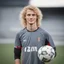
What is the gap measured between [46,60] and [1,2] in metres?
1.11

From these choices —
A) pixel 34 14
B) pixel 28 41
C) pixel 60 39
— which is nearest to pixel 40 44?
pixel 28 41

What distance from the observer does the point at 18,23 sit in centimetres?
326

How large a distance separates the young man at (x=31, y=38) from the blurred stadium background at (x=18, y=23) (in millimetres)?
588

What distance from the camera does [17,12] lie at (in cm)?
328

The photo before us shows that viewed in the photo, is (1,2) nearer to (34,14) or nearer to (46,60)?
(34,14)

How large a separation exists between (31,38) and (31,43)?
48 mm

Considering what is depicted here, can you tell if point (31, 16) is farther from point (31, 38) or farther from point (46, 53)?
point (46, 53)

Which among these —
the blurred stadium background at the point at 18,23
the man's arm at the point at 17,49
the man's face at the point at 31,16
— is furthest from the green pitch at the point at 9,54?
the man's face at the point at 31,16

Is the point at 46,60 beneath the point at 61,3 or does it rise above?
beneath

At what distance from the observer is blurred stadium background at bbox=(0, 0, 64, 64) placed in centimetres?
324

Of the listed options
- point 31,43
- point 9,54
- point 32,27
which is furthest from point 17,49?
point 9,54

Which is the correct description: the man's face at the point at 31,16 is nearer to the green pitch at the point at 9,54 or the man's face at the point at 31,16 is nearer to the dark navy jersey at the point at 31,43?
the dark navy jersey at the point at 31,43

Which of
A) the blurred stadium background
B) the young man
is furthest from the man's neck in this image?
the blurred stadium background

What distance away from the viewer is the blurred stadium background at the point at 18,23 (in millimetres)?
3242
